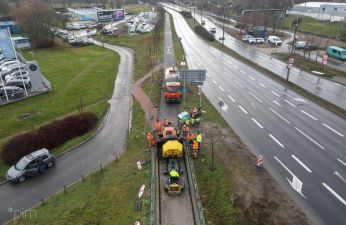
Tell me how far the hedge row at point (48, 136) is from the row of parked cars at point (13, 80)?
12.4 m

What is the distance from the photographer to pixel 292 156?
25.8 m

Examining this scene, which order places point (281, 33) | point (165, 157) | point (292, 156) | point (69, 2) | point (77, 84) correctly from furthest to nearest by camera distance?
point (69, 2) → point (281, 33) → point (77, 84) → point (292, 156) → point (165, 157)

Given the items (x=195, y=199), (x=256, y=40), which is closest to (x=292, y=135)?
(x=195, y=199)

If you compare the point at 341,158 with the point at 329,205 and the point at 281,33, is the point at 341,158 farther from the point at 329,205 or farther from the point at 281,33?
the point at 281,33

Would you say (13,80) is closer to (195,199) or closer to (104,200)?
(104,200)

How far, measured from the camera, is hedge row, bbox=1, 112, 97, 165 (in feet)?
89.8

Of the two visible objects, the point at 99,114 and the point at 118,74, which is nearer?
the point at 99,114

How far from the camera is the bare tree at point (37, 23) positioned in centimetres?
7450

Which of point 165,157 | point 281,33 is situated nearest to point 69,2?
point 281,33

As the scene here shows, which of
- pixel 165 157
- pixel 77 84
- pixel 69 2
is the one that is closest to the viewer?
pixel 165 157

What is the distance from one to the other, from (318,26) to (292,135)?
7358cm

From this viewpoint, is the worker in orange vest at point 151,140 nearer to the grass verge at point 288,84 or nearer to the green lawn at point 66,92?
the green lawn at point 66,92

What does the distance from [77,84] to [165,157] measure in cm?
2733

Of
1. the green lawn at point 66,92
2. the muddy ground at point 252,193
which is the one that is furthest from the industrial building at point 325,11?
the muddy ground at point 252,193
